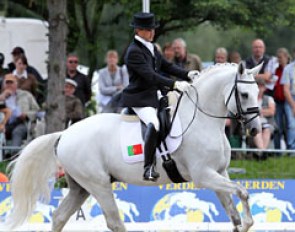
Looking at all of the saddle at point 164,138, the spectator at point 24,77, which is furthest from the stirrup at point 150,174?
the spectator at point 24,77

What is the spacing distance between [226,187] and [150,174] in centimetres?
96

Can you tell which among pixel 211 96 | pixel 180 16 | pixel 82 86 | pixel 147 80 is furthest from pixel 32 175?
pixel 180 16

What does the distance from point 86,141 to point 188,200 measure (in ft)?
8.56

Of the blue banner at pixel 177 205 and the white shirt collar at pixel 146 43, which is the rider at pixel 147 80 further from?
the blue banner at pixel 177 205

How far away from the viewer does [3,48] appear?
21688 mm

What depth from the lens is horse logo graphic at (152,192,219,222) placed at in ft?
45.2

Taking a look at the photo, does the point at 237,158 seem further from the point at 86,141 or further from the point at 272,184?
the point at 86,141

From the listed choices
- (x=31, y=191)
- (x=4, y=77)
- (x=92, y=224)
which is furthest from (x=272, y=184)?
(x=4, y=77)

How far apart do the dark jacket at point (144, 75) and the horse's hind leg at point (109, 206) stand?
104 centimetres

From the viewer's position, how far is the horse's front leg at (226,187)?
1062 cm

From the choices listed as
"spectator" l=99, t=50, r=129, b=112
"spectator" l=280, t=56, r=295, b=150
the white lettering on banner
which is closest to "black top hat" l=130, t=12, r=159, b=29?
the white lettering on banner

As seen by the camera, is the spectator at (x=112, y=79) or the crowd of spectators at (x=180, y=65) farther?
the spectator at (x=112, y=79)

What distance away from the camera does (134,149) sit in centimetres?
1143

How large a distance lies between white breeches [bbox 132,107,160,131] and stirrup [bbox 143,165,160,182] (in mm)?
469
